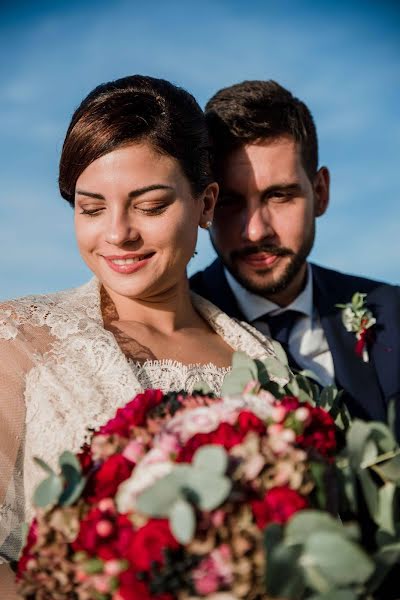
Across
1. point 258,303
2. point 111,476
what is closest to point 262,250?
point 258,303

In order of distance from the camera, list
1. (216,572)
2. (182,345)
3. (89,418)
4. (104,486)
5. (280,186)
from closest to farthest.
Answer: (216,572)
(104,486)
(89,418)
(182,345)
(280,186)

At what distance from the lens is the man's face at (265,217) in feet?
14.2

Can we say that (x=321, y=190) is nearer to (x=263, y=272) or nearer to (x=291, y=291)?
(x=291, y=291)

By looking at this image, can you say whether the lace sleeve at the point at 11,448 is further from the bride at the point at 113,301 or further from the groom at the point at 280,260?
the groom at the point at 280,260

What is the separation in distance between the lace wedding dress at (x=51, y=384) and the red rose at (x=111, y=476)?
89 cm

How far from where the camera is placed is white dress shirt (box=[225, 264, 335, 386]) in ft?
14.5

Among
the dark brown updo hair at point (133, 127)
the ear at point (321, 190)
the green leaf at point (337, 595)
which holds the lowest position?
the green leaf at point (337, 595)

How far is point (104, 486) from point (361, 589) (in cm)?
60

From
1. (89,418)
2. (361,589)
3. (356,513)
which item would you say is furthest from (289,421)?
(89,418)

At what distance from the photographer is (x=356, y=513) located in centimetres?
181

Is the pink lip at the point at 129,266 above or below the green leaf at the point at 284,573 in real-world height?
above

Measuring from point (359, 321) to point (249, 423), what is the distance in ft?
9.43

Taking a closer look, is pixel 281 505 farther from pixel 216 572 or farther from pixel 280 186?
pixel 280 186

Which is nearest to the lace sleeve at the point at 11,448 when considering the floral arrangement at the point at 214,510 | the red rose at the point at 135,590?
the floral arrangement at the point at 214,510
